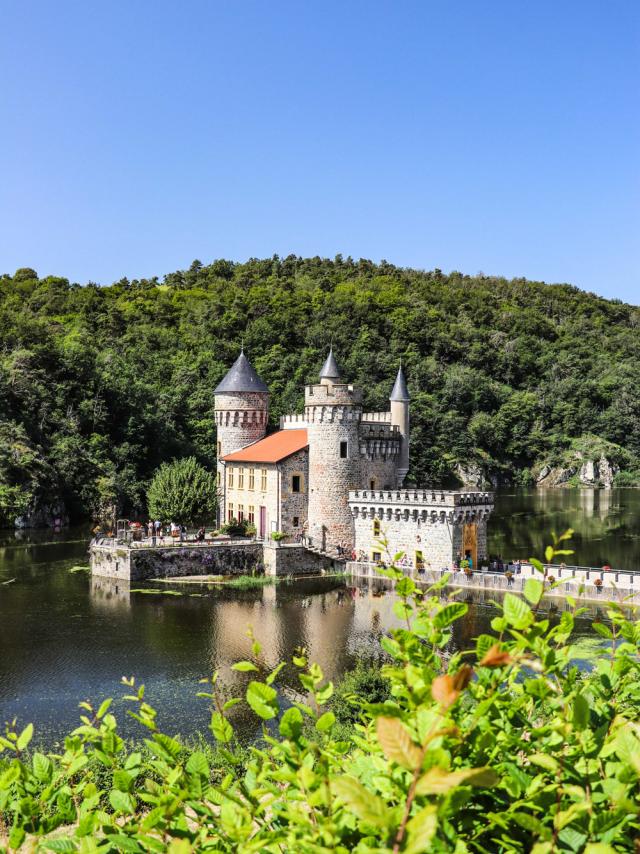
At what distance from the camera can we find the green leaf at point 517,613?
3.97 metres

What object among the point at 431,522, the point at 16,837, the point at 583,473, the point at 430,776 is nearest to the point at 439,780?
the point at 430,776

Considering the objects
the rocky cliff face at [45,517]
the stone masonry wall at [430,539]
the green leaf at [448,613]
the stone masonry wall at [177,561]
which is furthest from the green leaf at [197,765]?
the rocky cliff face at [45,517]

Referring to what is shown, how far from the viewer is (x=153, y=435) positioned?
6588 cm

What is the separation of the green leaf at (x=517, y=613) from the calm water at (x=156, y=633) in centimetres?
1457

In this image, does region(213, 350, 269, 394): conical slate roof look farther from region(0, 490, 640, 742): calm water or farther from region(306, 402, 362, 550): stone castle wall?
region(0, 490, 640, 742): calm water

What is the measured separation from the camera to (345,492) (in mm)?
36406

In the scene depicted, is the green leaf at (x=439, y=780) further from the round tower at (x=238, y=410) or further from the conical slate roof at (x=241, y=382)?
the round tower at (x=238, y=410)

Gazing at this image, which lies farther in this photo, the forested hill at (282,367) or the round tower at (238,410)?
the forested hill at (282,367)

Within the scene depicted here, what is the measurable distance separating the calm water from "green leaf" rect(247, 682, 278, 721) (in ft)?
46.8

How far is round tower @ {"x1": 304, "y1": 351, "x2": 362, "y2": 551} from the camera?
36.2 m

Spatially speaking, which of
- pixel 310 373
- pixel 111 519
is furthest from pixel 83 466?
pixel 310 373

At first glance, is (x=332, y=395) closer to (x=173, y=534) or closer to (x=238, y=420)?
(x=238, y=420)

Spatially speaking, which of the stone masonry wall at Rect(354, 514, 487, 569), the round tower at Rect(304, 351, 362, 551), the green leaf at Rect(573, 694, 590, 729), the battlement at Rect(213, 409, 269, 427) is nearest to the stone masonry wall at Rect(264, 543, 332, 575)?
the round tower at Rect(304, 351, 362, 551)

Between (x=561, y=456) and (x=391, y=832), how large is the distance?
9799 cm
